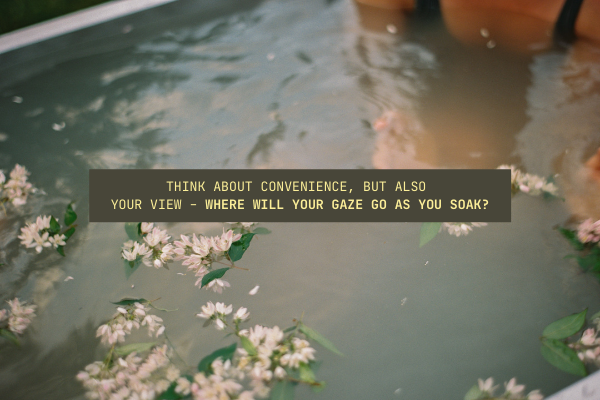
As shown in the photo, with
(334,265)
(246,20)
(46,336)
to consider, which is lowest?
(46,336)

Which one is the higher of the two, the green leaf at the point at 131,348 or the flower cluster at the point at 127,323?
the flower cluster at the point at 127,323

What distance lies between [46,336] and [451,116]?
59.1 inches

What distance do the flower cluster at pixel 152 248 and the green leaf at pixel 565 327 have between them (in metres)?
0.95

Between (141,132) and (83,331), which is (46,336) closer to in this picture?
(83,331)

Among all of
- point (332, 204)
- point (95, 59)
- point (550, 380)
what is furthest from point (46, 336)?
point (550, 380)

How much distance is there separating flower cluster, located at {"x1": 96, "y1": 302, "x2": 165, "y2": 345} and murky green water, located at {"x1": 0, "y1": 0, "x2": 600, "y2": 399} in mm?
42

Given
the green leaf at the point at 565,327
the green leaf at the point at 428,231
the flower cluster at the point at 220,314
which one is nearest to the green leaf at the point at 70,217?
the flower cluster at the point at 220,314

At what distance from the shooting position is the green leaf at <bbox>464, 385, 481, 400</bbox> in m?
0.82

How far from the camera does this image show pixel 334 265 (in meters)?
1.12

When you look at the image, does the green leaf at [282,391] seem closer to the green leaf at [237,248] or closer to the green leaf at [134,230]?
the green leaf at [237,248]

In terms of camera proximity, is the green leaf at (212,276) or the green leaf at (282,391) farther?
the green leaf at (212,276)

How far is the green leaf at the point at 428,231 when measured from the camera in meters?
1.05

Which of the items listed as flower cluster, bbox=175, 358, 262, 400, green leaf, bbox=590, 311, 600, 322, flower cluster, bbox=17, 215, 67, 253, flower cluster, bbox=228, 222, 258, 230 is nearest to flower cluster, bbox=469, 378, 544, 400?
green leaf, bbox=590, 311, 600, 322

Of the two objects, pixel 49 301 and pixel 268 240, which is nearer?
pixel 49 301
